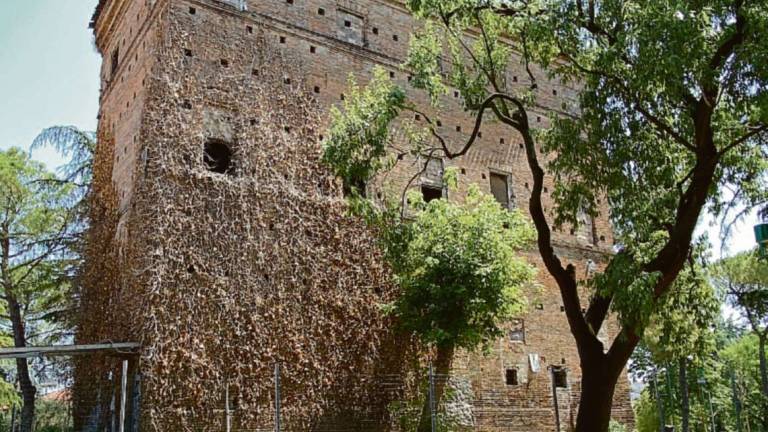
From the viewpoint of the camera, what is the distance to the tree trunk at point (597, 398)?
33.2ft

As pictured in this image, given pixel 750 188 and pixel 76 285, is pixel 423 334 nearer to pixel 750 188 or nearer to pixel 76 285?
pixel 750 188

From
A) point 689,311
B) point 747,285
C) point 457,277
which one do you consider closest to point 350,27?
point 457,277

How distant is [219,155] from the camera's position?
1494 centimetres

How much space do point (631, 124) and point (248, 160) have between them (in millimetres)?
7774

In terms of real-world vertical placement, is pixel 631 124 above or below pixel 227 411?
above

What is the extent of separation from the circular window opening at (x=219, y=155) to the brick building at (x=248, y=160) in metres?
0.03

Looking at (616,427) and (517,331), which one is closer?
(517,331)

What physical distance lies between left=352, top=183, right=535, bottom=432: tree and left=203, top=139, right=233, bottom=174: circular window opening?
400 centimetres

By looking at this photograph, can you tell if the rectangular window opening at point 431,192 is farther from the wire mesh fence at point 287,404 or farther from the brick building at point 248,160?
the wire mesh fence at point 287,404

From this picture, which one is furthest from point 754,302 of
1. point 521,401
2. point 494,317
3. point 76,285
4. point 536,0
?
point 76,285

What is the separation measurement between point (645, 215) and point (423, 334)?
5598 mm

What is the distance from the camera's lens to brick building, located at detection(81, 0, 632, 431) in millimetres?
13453

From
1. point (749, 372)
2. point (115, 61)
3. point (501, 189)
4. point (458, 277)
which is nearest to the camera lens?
point (458, 277)

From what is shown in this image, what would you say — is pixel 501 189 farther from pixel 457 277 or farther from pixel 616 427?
pixel 616 427
